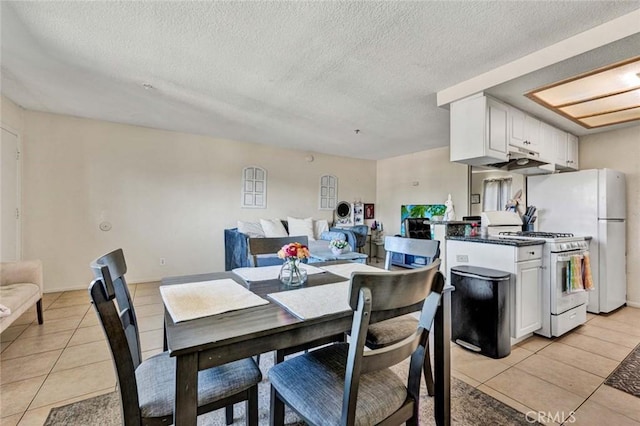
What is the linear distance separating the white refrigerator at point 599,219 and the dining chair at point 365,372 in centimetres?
353

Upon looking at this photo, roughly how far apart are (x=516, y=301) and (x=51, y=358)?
374cm

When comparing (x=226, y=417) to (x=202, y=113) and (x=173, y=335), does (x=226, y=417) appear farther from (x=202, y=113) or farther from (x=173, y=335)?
(x=202, y=113)

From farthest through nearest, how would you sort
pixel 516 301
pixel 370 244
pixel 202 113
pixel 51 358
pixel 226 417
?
pixel 370 244
pixel 202 113
pixel 516 301
pixel 51 358
pixel 226 417

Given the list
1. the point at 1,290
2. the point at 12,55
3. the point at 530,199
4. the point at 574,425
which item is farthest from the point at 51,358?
the point at 530,199

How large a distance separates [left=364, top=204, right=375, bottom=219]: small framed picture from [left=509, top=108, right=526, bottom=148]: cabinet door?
3978 millimetres

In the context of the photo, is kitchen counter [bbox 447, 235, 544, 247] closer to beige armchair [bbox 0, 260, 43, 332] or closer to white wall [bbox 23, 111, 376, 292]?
white wall [bbox 23, 111, 376, 292]

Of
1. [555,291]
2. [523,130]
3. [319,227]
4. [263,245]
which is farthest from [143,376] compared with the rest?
[319,227]

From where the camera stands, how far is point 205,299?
1.19 m

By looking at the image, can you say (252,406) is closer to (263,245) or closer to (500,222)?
(263,245)

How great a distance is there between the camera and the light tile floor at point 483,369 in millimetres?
1653

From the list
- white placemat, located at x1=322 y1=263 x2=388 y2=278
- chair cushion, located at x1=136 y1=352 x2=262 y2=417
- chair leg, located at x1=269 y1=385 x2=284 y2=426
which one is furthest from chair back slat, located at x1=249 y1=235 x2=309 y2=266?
chair leg, located at x1=269 y1=385 x2=284 y2=426

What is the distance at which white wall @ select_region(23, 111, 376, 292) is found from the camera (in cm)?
375

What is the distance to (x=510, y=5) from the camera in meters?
1.70

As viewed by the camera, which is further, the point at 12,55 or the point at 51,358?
the point at 12,55
